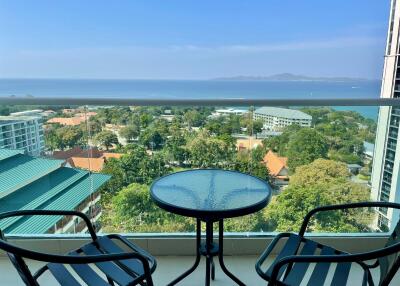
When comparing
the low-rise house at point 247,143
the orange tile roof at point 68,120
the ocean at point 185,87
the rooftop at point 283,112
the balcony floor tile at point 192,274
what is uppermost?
the ocean at point 185,87

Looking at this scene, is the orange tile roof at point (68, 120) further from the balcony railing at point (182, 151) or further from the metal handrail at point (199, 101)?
the metal handrail at point (199, 101)

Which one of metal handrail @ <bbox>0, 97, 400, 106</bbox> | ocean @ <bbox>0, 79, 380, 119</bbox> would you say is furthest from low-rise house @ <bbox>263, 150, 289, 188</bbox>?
ocean @ <bbox>0, 79, 380, 119</bbox>

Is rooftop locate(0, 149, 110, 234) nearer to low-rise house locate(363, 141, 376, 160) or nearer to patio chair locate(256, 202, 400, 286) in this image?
patio chair locate(256, 202, 400, 286)

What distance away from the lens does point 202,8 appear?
22.0 metres

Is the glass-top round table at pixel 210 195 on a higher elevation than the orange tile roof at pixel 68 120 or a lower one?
lower

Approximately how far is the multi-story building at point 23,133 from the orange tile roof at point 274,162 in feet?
5.84

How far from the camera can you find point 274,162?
8.26 feet

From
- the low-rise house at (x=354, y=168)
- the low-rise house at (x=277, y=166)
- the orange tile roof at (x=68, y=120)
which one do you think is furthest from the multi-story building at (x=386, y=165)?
the orange tile roof at (x=68, y=120)

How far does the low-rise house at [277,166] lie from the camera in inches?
98.9

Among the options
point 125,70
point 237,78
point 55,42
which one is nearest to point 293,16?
point 237,78

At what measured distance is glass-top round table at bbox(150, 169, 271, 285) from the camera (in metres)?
1.64

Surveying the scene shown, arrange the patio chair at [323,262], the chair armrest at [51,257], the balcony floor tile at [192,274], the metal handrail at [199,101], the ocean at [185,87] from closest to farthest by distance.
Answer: the chair armrest at [51,257] → the patio chair at [323,262] → the balcony floor tile at [192,274] → the metal handrail at [199,101] → the ocean at [185,87]

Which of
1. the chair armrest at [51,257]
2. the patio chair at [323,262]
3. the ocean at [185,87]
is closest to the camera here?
the chair armrest at [51,257]

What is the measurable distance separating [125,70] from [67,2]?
6192 millimetres
